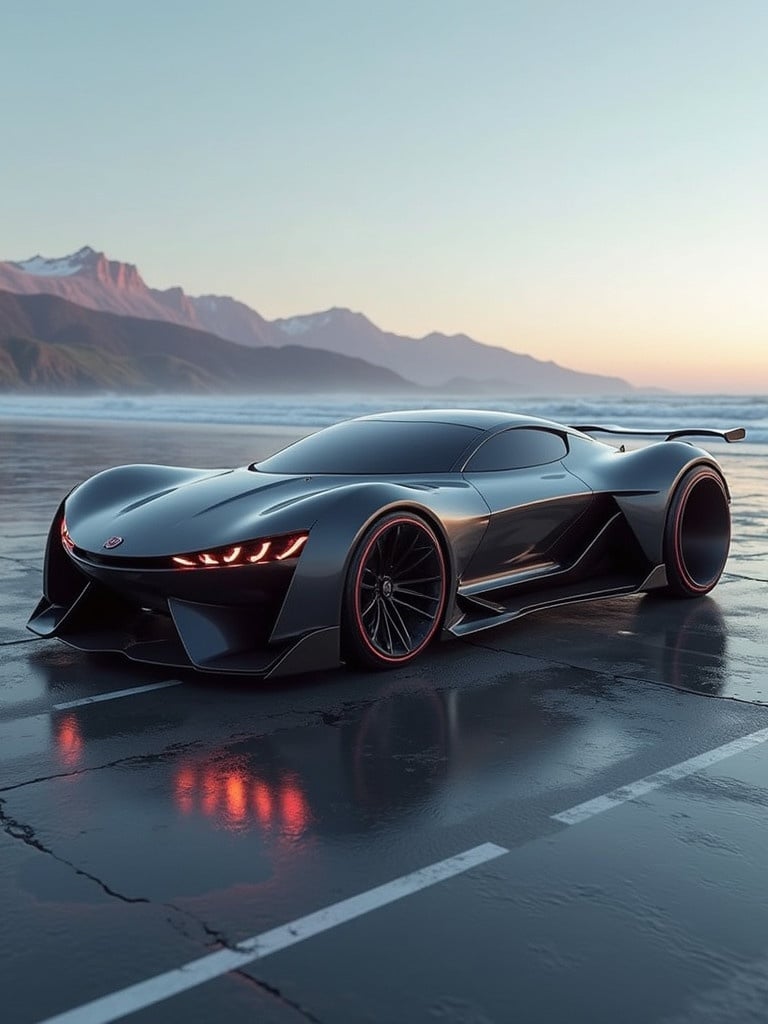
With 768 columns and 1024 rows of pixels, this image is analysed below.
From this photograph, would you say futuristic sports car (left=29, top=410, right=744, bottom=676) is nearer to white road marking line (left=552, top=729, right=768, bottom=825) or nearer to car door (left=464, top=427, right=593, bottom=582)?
car door (left=464, top=427, right=593, bottom=582)

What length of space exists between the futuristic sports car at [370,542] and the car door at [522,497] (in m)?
0.01

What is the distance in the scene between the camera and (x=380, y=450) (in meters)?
6.12

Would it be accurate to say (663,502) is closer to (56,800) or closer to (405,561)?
(405,561)

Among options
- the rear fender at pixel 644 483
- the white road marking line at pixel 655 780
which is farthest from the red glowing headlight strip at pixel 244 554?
the rear fender at pixel 644 483

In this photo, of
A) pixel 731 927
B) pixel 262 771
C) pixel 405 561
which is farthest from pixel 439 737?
pixel 731 927

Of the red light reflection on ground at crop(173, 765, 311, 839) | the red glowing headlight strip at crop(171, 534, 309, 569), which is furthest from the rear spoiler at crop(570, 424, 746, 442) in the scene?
the red light reflection on ground at crop(173, 765, 311, 839)

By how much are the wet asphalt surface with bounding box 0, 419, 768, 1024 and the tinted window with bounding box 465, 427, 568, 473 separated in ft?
3.50

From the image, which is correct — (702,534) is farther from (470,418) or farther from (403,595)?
(403,595)

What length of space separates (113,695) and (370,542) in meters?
1.27

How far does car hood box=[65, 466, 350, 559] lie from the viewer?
16.4 ft

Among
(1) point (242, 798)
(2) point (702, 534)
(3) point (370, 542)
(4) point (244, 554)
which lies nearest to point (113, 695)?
(4) point (244, 554)

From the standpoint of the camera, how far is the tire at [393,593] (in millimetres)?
5055

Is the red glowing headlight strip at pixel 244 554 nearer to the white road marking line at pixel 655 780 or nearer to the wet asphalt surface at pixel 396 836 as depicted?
the wet asphalt surface at pixel 396 836

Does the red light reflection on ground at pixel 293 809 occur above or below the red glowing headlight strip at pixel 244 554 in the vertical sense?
below
